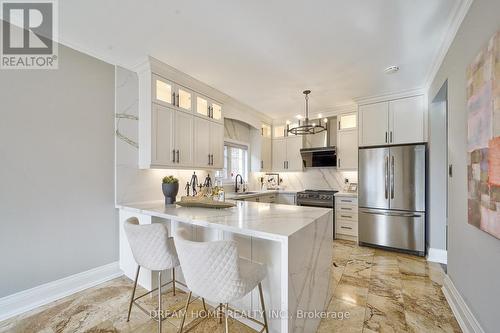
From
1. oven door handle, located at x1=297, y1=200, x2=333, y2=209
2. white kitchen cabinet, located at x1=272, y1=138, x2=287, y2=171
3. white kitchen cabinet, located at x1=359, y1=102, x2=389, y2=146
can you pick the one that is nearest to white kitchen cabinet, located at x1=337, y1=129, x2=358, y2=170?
white kitchen cabinet, located at x1=359, y1=102, x2=389, y2=146

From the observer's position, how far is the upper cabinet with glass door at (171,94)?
266cm

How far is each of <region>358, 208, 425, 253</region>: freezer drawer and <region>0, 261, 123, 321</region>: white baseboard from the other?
3.75 metres

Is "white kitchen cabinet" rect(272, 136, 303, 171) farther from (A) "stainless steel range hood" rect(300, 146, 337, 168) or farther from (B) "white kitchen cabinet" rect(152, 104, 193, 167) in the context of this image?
(B) "white kitchen cabinet" rect(152, 104, 193, 167)

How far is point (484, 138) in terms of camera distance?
1.37 m

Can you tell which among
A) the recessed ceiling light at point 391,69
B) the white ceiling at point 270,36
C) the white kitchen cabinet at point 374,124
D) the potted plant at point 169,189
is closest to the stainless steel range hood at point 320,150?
the white kitchen cabinet at point 374,124

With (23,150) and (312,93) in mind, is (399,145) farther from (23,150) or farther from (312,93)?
(23,150)

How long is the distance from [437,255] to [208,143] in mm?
3740

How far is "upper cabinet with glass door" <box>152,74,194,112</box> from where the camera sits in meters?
2.66

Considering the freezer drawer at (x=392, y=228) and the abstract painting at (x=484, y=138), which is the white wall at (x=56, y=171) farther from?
the freezer drawer at (x=392, y=228)

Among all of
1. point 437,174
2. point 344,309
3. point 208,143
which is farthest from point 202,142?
point 437,174

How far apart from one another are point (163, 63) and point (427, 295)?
394cm

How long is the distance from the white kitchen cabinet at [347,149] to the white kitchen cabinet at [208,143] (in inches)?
94.1

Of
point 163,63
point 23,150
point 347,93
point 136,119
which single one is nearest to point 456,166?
point 347,93

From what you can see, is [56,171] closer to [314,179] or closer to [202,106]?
[202,106]
